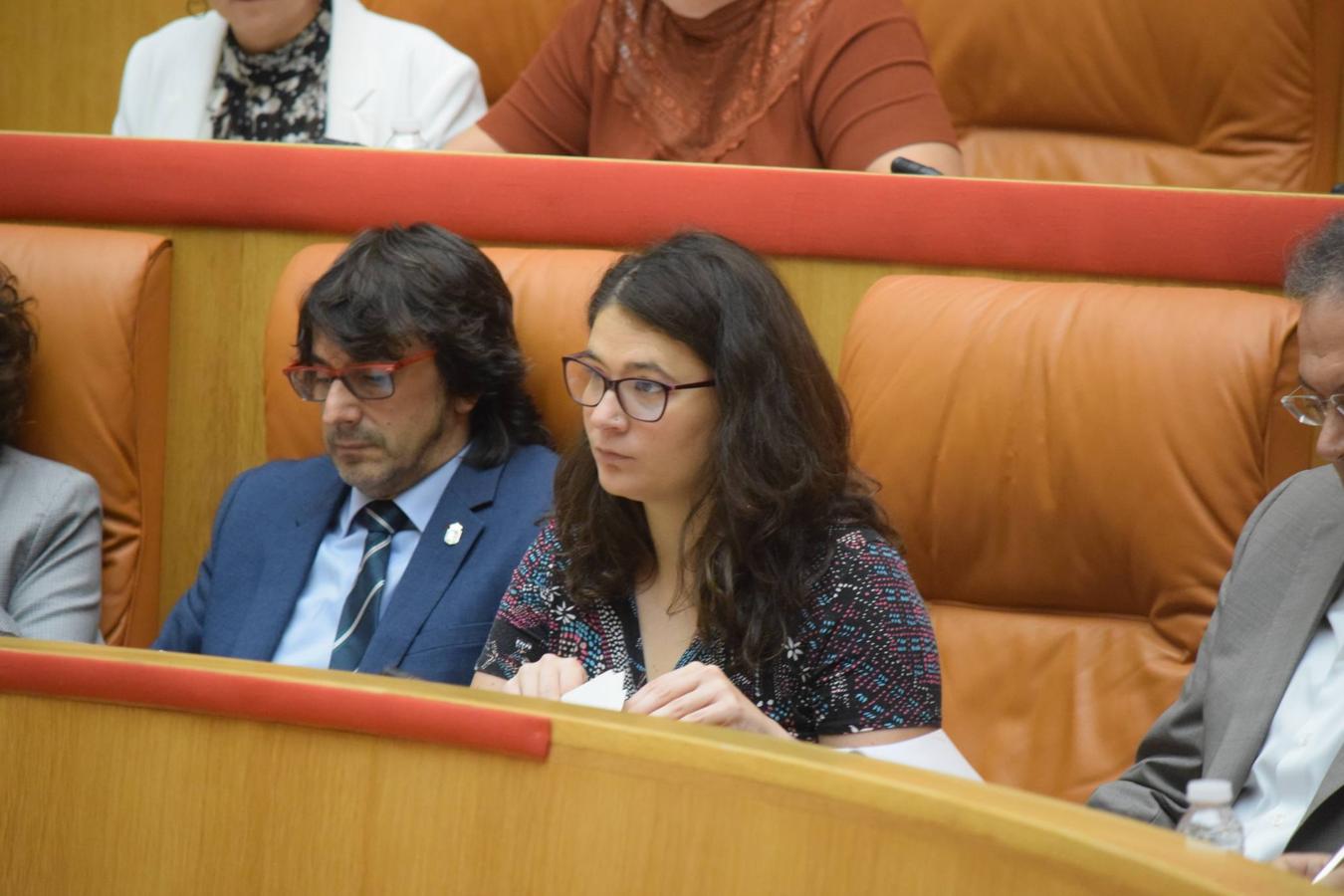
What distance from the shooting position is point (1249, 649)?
3.89ft

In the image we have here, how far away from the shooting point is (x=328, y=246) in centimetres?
169

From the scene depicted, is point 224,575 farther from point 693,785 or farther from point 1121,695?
point 693,785

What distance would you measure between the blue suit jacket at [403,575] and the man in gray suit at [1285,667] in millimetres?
571

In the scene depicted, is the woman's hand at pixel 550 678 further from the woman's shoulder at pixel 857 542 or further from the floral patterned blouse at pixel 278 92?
the floral patterned blouse at pixel 278 92

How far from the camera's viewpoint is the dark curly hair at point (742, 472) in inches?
47.8

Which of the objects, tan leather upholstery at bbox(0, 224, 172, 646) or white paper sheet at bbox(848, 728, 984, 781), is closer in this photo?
white paper sheet at bbox(848, 728, 984, 781)

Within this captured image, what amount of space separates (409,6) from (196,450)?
3.35ft

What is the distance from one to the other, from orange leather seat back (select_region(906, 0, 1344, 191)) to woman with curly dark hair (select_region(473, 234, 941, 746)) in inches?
48.3

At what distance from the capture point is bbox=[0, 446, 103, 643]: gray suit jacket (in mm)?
1647

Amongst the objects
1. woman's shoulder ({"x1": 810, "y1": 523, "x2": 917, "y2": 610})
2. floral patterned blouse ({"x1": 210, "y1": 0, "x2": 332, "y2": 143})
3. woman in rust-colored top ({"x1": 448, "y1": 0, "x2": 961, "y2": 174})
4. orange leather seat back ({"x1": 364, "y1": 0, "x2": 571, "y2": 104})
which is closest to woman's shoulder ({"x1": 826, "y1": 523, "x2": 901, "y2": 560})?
woman's shoulder ({"x1": 810, "y1": 523, "x2": 917, "y2": 610})

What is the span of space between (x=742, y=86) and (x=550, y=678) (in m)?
0.99

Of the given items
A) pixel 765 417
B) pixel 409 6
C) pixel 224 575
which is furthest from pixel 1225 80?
pixel 224 575

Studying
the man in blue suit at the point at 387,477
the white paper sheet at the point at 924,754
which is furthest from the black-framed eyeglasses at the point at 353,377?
the white paper sheet at the point at 924,754

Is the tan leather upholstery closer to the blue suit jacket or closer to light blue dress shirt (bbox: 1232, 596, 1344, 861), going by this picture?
the blue suit jacket
